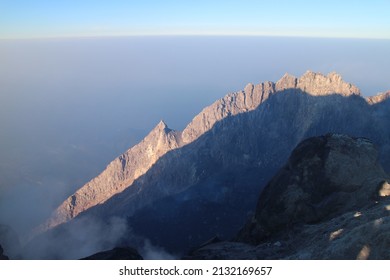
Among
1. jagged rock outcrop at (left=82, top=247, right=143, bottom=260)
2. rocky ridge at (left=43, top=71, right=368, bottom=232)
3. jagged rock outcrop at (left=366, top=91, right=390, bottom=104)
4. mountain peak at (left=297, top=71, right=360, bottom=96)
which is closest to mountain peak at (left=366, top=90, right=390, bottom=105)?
jagged rock outcrop at (left=366, top=91, right=390, bottom=104)

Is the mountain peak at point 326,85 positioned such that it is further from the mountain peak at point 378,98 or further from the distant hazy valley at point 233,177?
the mountain peak at point 378,98

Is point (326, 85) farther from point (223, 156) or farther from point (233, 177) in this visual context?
point (233, 177)

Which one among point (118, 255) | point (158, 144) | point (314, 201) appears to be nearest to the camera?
point (118, 255)

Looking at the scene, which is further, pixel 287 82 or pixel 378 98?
pixel 287 82

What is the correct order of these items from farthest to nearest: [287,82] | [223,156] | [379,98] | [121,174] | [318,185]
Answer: [121,174] < [287,82] < [223,156] < [379,98] < [318,185]

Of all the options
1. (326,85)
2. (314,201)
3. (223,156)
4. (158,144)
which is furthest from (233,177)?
(314,201)

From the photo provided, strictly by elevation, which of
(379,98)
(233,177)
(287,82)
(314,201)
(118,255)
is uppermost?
(287,82)

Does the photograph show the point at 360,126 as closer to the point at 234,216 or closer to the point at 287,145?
the point at 287,145
